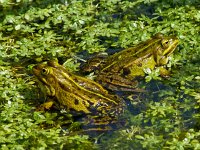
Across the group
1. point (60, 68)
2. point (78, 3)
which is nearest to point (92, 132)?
point (60, 68)

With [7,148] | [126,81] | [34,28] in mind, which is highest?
[34,28]

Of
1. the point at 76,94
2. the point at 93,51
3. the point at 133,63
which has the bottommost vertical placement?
the point at 76,94

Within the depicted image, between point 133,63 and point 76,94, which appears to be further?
point 133,63

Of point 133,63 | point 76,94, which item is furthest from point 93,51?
point 76,94

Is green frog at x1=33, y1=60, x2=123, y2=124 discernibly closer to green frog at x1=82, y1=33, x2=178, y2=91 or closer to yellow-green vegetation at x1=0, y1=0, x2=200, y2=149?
yellow-green vegetation at x1=0, y1=0, x2=200, y2=149

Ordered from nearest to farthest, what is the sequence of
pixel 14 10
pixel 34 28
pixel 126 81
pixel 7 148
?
pixel 7 148 → pixel 126 81 → pixel 34 28 → pixel 14 10

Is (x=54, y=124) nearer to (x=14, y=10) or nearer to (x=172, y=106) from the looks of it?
(x=172, y=106)

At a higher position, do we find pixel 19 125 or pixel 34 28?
pixel 34 28

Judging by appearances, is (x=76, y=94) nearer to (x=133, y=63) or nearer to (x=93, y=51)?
(x=133, y=63)

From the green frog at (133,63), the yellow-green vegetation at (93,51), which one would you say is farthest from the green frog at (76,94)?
the green frog at (133,63)
